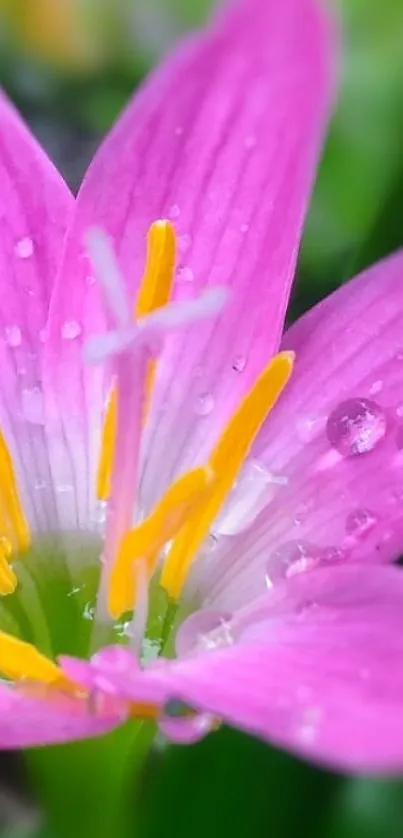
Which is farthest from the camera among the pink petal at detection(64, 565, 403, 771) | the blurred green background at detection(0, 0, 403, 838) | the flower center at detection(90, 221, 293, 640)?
the blurred green background at detection(0, 0, 403, 838)

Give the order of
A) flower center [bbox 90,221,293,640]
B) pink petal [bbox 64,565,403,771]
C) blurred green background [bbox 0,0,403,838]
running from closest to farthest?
pink petal [bbox 64,565,403,771] < flower center [bbox 90,221,293,640] < blurred green background [bbox 0,0,403,838]

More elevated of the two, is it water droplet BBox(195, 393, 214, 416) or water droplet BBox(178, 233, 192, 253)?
water droplet BBox(178, 233, 192, 253)

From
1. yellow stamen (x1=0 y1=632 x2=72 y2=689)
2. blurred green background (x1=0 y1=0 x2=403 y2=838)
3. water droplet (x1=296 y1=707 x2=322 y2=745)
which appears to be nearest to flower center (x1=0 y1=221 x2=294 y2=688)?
yellow stamen (x1=0 y1=632 x2=72 y2=689)

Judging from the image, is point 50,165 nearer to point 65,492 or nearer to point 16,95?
point 65,492

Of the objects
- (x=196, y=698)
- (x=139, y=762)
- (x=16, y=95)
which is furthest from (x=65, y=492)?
(x=16, y=95)

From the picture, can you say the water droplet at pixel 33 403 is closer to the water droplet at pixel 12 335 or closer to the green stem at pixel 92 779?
the water droplet at pixel 12 335

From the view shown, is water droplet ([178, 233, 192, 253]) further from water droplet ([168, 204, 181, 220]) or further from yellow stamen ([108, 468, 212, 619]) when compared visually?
yellow stamen ([108, 468, 212, 619])
